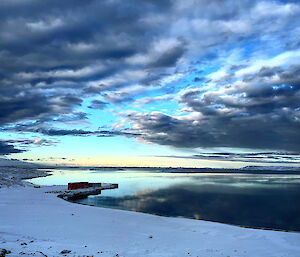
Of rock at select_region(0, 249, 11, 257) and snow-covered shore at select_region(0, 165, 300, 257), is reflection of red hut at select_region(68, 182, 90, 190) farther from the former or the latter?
rock at select_region(0, 249, 11, 257)

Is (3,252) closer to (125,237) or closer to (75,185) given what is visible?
(125,237)

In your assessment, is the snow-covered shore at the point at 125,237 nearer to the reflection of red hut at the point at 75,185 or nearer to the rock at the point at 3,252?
the rock at the point at 3,252

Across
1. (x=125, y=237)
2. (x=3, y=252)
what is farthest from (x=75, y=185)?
(x=3, y=252)

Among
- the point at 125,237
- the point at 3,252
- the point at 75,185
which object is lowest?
the point at 75,185

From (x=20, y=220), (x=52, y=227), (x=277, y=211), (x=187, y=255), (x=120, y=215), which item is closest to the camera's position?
(x=187, y=255)

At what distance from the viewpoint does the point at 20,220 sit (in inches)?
955

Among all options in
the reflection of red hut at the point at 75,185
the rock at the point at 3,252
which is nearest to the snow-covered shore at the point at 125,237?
the rock at the point at 3,252

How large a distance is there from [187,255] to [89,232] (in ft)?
30.9

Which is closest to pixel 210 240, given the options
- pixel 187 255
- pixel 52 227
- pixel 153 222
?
pixel 187 255

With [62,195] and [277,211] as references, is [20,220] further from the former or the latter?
[277,211]

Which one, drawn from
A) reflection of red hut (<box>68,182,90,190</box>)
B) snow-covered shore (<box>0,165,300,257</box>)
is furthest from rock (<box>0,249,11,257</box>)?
reflection of red hut (<box>68,182,90,190</box>)

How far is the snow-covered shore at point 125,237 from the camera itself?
16875 mm

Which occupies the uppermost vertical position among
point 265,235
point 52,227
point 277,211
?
point 52,227

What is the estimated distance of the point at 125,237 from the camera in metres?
20.5
